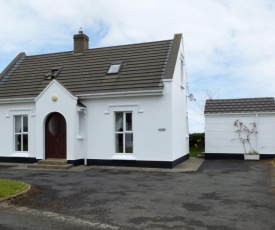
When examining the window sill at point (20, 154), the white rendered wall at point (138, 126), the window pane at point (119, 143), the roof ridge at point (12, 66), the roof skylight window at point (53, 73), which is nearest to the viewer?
the white rendered wall at point (138, 126)

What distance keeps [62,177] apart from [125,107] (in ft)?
15.8

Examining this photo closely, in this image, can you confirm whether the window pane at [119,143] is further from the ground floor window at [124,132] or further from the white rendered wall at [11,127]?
the white rendered wall at [11,127]

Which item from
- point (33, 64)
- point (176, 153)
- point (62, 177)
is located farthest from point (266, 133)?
point (33, 64)

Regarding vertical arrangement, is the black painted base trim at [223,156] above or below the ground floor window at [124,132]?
below

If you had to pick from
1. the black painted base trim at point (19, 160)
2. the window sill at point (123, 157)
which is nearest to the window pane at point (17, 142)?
the black painted base trim at point (19, 160)

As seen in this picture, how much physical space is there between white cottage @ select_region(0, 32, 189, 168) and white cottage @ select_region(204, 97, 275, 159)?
2302 millimetres

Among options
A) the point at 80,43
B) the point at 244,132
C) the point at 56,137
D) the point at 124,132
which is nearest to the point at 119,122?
the point at 124,132

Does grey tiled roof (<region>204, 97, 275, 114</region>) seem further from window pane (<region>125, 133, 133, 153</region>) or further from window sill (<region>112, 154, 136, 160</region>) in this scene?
window sill (<region>112, 154, 136, 160</region>)

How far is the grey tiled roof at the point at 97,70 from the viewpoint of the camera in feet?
51.1

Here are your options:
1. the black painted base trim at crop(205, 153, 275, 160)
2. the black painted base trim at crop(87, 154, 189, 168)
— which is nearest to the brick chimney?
the black painted base trim at crop(87, 154, 189, 168)

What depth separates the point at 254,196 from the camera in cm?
877

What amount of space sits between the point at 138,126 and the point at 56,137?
4.46 m

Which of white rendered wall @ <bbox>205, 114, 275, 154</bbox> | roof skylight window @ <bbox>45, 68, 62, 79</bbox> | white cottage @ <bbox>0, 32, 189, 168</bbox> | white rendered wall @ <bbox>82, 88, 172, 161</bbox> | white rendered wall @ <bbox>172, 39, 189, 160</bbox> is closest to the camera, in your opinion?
white rendered wall @ <bbox>82, 88, 172, 161</bbox>

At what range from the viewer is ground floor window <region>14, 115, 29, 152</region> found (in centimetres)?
1736
